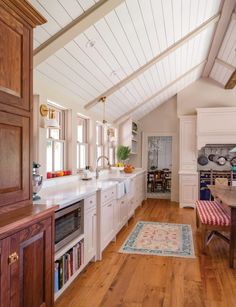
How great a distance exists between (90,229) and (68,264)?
1.87 feet

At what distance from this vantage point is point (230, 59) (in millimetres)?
5582

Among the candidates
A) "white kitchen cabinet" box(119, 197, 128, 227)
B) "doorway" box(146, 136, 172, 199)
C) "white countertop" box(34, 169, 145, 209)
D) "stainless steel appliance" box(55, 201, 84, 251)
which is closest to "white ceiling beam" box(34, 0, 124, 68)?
"white countertop" box(34, 169, 145, 209)

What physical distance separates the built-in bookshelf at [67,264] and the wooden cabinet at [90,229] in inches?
4.8

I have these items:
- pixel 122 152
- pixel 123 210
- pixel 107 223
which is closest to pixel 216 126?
pixel 122 152

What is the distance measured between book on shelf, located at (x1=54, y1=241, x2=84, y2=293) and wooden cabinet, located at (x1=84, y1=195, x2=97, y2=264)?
13cm

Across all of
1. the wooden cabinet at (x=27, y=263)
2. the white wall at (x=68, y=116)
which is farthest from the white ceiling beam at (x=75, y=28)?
the wooden cabinet at (x=27, y=263)

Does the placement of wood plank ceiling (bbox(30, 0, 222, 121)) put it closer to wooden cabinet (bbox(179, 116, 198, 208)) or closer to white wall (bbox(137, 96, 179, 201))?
wooden cabinet (bbox(179, 116, 198, 208))

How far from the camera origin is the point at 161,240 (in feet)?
13.1

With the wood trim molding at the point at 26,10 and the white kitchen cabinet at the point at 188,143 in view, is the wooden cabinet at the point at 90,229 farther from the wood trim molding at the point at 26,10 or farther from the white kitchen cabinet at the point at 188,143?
the white kitchen cabinet at the point at 188,143

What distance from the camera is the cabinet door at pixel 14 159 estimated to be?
1.59 meters

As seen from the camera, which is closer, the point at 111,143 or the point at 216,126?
the point at 111,143

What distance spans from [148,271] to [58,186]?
150cm

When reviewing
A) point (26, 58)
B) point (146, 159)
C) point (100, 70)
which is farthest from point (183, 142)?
point (26, 58)

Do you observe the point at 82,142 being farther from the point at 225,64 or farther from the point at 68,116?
the point at 225,64
